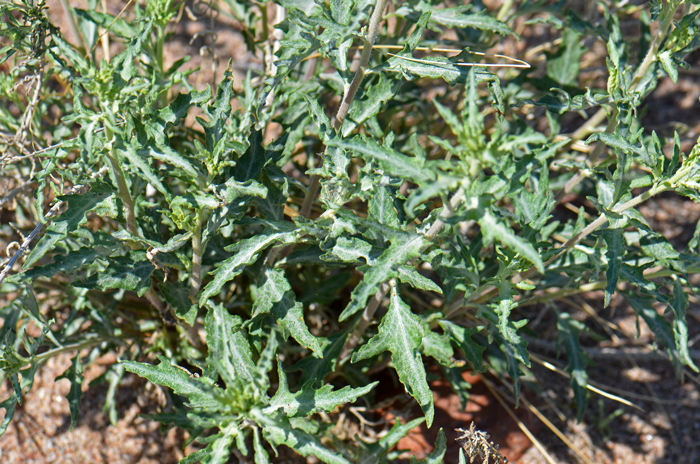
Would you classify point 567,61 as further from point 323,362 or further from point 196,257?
point 196,257

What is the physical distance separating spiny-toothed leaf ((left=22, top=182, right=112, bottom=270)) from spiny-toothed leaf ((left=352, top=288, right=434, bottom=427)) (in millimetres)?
946

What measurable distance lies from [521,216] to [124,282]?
1.28m

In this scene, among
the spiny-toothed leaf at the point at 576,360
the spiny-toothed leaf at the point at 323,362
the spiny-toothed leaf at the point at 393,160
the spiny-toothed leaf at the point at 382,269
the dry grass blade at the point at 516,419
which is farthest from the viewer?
the dry grass blade at the point at 516,419

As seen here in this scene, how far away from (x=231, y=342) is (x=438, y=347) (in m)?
0.71

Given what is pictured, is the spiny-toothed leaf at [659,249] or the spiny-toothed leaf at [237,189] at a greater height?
the spiny-toothed leaf at [237,189]

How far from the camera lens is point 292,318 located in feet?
6.18

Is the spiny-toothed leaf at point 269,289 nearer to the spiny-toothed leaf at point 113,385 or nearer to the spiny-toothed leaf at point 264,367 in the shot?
the spiny-toothed leaf at point 264,367

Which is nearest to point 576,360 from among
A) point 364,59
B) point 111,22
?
point 364,59

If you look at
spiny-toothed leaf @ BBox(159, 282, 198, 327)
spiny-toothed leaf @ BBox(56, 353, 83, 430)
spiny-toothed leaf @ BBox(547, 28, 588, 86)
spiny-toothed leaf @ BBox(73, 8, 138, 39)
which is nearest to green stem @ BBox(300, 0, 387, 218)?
spiny-toothed leaf @ BBox(159, 282, 198, 327)

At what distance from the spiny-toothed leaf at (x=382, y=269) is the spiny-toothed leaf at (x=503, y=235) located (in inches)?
11.3

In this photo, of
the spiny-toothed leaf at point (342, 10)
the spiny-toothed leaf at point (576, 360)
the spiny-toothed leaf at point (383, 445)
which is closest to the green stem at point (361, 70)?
the spiny-toothed leaf at point (342, 10)

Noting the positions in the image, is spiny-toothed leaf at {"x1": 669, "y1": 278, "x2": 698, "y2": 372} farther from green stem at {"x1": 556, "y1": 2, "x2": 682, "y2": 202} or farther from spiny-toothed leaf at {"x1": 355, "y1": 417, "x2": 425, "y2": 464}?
spiny-toothed leaf at {"x1": 355, "y1": 417, "x2": 425, "y2": 464}

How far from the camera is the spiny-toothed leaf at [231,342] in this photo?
1.76 meters

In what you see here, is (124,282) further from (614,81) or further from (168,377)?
(614,81)
